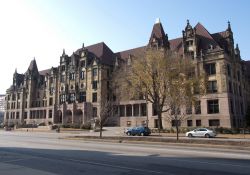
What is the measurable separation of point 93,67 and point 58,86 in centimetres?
1747

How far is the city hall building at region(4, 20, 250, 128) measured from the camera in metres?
57.9

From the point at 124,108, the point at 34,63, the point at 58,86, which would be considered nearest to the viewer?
the point at 124,108

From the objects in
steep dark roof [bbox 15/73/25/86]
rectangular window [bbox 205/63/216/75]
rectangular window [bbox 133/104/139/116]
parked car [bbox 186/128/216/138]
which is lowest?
parked car [bbox 186/128/216/138]

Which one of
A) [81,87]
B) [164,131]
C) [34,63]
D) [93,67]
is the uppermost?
[34,63]

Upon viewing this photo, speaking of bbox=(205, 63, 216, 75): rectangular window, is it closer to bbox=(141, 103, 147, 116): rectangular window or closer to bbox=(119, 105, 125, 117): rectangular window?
bbox=(141, 103, 147, 116): rectangular window

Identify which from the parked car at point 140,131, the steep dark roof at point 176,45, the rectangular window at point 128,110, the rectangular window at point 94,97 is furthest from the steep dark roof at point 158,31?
the parked car at point 140,131

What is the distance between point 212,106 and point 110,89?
106ft

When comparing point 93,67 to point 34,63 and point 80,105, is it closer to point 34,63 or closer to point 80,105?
point 80,105

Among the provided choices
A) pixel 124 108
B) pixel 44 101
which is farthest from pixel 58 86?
pixel 124 108

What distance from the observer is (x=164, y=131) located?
4869cm

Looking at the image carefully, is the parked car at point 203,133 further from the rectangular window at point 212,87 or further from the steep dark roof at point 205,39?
the steep dark roof at point 205,39

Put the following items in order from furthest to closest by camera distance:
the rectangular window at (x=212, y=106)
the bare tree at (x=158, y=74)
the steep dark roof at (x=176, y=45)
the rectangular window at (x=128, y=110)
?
the rectangular window at (x=128, y=110), the steep dark roof at (x=176, y=45), the rectangular window at (x=212, y=106), the bare tree at (x=158, y=74)

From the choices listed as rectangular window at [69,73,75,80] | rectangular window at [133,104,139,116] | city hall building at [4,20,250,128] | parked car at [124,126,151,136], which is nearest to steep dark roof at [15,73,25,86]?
city hall building at [4,20,250,128]

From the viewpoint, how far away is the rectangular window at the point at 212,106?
5678 centimetres
